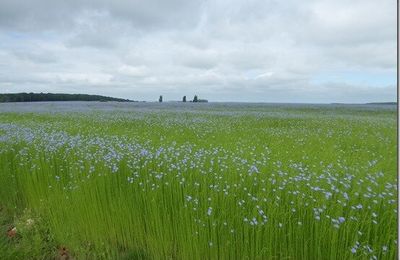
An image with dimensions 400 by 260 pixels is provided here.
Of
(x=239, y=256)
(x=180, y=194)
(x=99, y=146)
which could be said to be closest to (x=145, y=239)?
(x=180, y=194)

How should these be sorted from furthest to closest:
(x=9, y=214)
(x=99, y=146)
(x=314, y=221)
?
(x=99, y=146) < (x=9, y=214) < (x=314, y=221)

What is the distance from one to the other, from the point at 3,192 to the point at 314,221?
5.85 metres

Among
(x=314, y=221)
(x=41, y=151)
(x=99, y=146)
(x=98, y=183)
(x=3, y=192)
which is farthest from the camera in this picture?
(x=99, y=146)

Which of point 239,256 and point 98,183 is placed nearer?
point 239,256

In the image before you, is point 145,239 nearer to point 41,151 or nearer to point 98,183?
point 98,183

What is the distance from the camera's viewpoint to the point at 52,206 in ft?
16.1

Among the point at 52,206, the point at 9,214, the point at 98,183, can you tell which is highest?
the point at 98,183

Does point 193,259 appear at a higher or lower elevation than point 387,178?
lower

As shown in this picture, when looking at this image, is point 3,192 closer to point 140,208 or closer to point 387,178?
point 140,208

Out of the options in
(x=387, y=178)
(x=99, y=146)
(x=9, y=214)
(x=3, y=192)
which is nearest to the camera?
(x=387, y=178)

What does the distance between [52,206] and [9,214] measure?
141 centimetres

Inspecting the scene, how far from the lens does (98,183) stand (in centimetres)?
487

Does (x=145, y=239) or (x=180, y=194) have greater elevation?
(x=180, y=194)

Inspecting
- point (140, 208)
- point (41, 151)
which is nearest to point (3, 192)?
point (41, 151)
